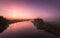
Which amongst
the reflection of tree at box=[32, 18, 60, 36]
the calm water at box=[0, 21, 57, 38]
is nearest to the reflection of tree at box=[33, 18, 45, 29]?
the reflection of tree at box=[32, 18, 60, 36]

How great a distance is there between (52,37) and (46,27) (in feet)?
3.78

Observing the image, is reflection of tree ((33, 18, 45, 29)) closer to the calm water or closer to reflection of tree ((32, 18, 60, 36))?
reflection of tree ((32, 18, 60, 36))

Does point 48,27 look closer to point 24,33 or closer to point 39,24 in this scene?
point 39,24

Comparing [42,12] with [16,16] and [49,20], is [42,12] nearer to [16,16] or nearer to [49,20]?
[49,20]

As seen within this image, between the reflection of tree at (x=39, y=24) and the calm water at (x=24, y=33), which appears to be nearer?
the calm water at (x=24, y=33)

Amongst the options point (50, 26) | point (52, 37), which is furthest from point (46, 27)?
point (52, 37)

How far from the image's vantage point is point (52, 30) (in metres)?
5.32

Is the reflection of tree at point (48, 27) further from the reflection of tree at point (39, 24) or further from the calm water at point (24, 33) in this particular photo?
the calm water at point (24, 33)

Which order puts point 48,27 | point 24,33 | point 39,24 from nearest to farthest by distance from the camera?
1. point 24,33
2. point 48,27
3. point 39,24

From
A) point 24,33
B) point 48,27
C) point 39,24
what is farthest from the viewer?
point 39,24

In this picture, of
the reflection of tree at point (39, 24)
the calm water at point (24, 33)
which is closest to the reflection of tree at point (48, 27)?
the reflection of tree at point (39, 24)

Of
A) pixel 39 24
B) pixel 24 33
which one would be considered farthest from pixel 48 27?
pixel 24 33

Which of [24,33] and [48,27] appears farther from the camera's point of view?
[48,27]

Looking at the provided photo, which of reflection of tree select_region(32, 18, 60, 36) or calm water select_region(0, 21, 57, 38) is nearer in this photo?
calm water select_region(0, 21, 57, 38)
